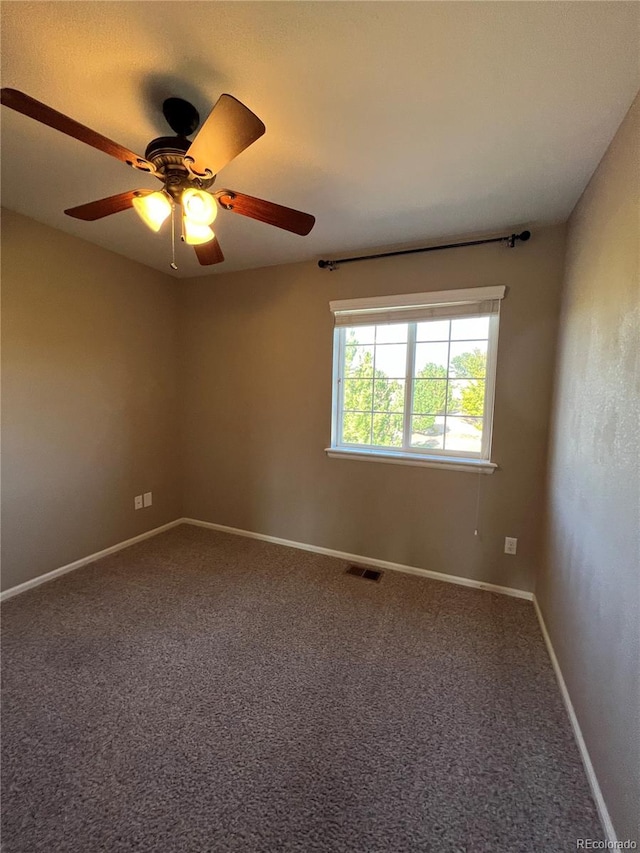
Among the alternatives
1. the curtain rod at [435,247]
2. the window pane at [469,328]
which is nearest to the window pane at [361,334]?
the curtain rod at [435,247]

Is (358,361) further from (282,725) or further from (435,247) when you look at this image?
(282,725)

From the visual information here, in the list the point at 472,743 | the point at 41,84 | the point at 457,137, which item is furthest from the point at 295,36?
the point at 472,743

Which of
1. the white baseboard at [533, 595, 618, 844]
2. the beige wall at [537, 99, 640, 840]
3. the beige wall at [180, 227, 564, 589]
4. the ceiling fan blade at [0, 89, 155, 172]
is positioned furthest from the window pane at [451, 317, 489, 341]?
the ceiling fan blade at [0, 89, 155, 172]

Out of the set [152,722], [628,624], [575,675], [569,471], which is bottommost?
[152,722]

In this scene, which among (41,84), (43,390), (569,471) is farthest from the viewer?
(43,390)

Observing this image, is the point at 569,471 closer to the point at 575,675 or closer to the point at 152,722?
the point at 575,675

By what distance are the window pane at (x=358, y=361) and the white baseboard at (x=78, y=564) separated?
2.32 meters

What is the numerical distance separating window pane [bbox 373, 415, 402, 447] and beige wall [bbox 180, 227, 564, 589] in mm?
203

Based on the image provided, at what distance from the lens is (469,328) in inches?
98.3

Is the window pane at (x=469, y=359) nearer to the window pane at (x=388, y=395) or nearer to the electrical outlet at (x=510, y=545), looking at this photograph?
the window pane at (x=388, y=395)

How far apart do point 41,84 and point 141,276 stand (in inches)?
74.2

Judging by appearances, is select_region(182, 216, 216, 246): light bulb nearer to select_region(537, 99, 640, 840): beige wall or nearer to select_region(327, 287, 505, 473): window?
select_region(327, 287, 505, 473): window

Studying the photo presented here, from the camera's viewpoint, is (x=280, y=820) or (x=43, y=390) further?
(x=43, y=390)

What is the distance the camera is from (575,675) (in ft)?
4.91
